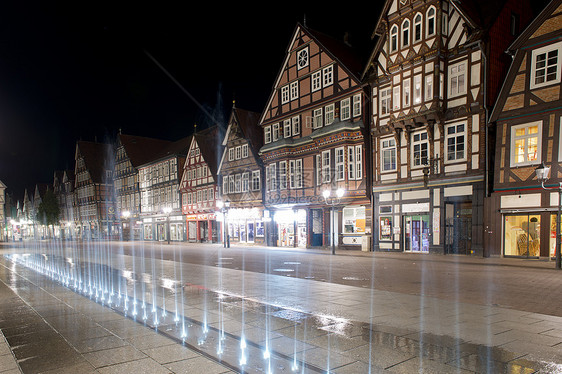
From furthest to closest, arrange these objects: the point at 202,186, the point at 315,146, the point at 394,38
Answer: the point at 202,186 < the point at 315,146 < the point at 394,38

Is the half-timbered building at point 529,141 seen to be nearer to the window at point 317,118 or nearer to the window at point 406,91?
the window at point 406,91

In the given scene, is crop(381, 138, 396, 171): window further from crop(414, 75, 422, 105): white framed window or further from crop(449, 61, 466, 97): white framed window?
crop(449, 61, 466, 97): white framed window

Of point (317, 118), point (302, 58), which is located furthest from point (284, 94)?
point (317, 118)

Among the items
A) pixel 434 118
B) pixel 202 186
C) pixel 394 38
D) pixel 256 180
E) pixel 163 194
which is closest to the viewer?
pixel 434 118

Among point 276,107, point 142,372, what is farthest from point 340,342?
point 276,107

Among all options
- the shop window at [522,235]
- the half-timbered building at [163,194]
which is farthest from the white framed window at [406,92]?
the half-timbered building at [163,194]

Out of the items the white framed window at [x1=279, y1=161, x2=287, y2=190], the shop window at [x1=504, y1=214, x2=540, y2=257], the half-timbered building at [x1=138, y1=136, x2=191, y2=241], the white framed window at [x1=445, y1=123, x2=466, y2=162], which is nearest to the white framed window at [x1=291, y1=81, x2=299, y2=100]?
the white framed window at [x1=279, y1=161, x2=287, y2=190]

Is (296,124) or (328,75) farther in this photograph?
(296,124)

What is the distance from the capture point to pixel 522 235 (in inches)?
877

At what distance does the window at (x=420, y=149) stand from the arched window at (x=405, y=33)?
20.9 ft

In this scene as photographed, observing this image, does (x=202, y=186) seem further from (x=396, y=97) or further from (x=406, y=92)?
(x=406, y=92)

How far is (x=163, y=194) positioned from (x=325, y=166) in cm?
3585

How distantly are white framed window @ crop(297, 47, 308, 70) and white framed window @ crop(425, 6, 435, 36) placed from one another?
40.1 feet

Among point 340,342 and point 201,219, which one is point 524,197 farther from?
point 201,219
